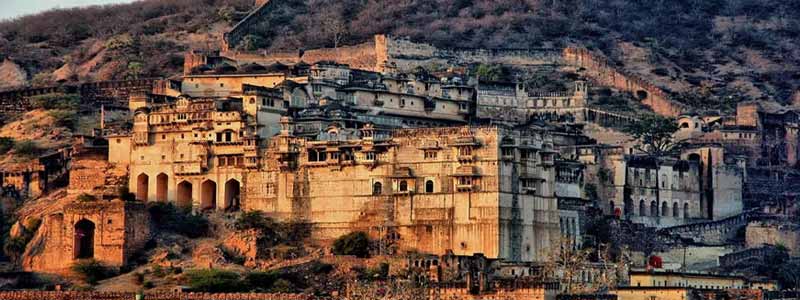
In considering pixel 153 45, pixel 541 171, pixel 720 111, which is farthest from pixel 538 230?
pixel 153 45

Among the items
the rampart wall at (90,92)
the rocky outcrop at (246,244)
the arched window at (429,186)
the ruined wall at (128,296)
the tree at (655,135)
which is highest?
the rampart wall at (90,92)

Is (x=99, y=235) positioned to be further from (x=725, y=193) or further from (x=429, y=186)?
(x=725, y=193)

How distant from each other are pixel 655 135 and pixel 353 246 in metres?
23.2

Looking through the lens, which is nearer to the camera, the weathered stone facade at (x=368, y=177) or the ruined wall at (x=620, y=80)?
the weathered stone facade at (x=368, y=177)

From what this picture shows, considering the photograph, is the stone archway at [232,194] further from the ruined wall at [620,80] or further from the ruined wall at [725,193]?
the ruined wall at [620,80]

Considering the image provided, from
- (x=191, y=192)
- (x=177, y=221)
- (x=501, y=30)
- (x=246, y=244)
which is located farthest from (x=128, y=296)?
(x=501, y=30)

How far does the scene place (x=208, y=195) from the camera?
96438 millimetres

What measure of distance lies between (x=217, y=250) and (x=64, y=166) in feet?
38.0

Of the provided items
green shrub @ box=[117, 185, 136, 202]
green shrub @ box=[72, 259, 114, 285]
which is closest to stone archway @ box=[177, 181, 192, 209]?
green shrub @ box=[117, 185, 136, 202]

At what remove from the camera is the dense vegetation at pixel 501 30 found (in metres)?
127

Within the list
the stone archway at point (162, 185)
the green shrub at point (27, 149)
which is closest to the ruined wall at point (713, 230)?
the stone archway at point (162, 185)

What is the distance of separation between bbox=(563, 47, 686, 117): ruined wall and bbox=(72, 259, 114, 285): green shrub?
35474mm

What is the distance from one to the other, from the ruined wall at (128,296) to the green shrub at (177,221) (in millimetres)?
7385

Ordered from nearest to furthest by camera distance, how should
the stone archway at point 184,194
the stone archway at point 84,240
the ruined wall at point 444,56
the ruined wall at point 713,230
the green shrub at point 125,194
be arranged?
1. the stone archway at point 84,240
2. the green shrub at point 125,194
3. the stone archway at point 184,194
4. the ruined wall at point 713,230
5. the ruined wall at point 444,56
